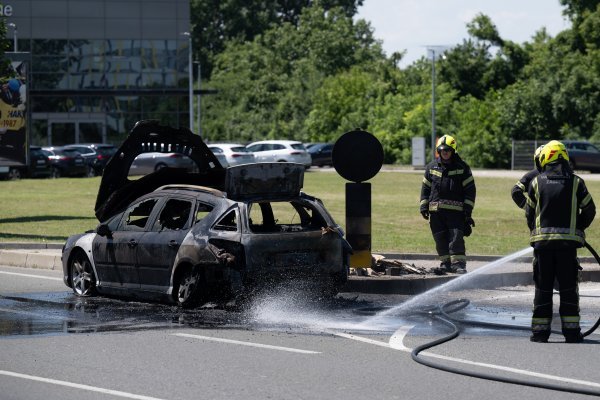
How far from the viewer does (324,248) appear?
1302 cm

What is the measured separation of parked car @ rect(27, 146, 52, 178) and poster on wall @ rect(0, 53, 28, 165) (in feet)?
78.0

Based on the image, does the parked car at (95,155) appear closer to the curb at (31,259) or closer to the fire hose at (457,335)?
the curb at (31,259)

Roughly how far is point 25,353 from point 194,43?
351ft

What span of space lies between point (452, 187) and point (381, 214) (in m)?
13.6

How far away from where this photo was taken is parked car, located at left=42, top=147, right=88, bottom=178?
188 ft

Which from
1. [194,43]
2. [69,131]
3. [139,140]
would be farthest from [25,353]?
[194,43]

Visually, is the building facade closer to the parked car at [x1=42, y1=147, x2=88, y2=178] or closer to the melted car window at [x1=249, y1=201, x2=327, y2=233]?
the parked car at [x1=42, y1=147, x2=88, y2=178]

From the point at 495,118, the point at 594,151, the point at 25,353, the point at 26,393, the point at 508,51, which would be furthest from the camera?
the point at 508,51

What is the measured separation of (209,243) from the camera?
12.7 metres

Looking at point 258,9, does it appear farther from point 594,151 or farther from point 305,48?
point 594,151

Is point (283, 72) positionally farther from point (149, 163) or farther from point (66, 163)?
point (149, 163)

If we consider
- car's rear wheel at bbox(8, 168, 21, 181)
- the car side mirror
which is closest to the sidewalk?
the car side mirror

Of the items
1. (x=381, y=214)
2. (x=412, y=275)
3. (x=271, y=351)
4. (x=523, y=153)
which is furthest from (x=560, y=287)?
(x=523, y=153)

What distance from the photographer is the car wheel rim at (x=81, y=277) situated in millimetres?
14539
